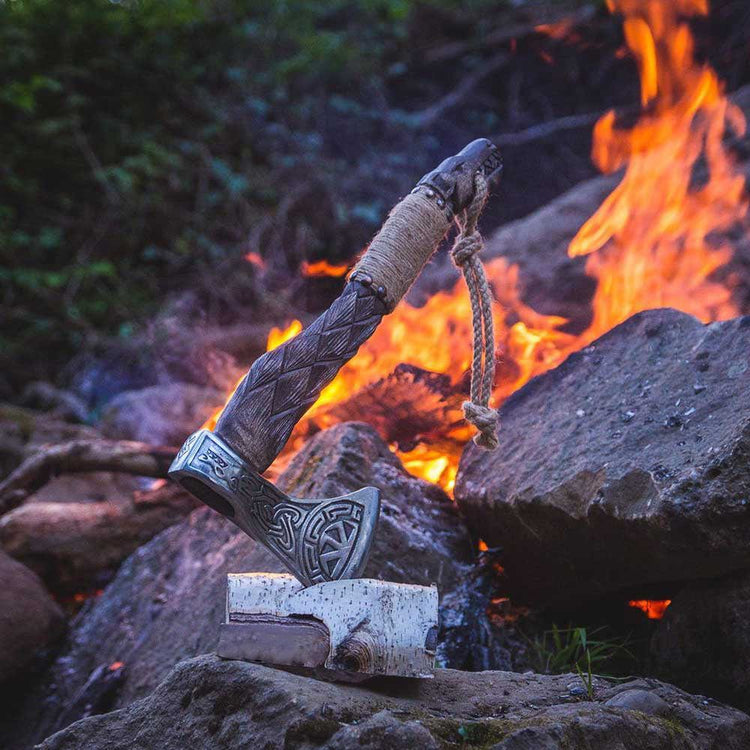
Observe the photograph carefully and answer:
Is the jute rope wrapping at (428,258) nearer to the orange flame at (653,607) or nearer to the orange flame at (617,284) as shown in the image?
the orange flame at (653,607)

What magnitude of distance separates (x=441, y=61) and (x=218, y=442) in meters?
8.34

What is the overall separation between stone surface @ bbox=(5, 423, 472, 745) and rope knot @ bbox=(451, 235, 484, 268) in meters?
0.94

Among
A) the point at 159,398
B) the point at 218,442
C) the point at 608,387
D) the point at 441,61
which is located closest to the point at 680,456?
the point at 608,387

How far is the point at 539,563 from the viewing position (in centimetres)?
253

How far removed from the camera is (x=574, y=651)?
2559 mm

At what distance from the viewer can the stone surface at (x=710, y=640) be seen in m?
2.04

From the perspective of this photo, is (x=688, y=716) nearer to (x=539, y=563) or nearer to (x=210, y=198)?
(x=539, y=563)

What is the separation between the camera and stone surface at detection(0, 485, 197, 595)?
155 inches

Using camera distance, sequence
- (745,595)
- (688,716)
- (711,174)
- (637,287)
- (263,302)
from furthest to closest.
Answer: (263,302) → (711,174) → (637,287) → (745,595) → (688,716)

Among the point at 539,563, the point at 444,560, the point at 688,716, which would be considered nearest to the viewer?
the point at 688,716

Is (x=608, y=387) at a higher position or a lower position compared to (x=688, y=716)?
higher

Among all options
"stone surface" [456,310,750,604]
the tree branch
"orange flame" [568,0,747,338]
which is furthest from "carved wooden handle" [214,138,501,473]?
the tree branch

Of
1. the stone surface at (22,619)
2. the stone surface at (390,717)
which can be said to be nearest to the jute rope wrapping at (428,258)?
the stone surface at (390,717)

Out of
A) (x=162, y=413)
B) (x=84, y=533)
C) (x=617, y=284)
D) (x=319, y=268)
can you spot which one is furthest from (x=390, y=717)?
(x=319, y=268)
